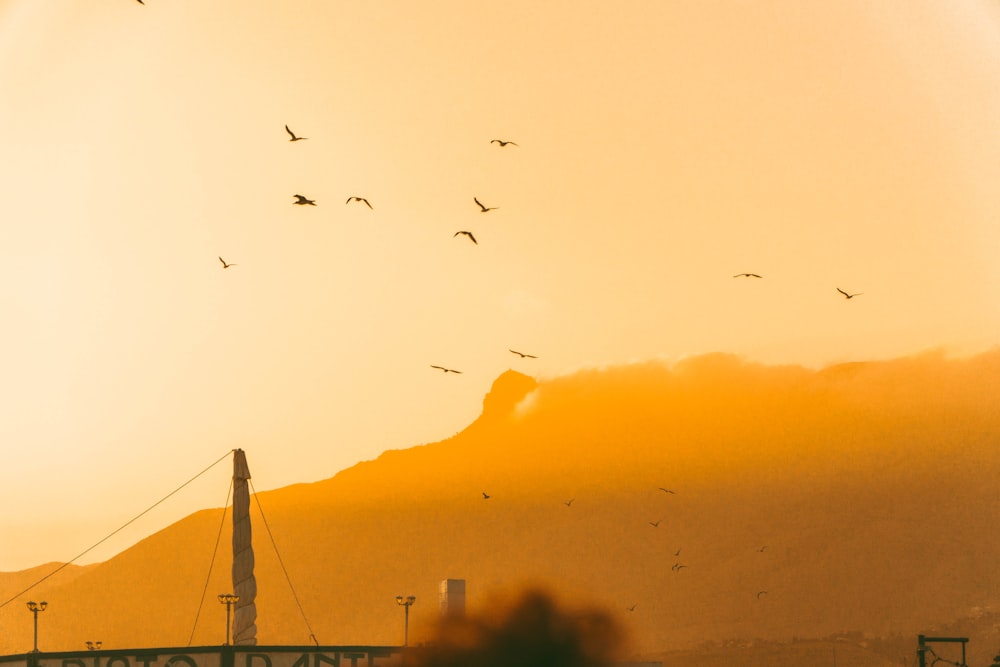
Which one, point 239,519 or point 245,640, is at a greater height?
point 239,519

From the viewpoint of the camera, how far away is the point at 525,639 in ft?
62.1

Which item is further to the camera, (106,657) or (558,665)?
(106,657)

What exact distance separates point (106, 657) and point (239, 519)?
60.8 feet

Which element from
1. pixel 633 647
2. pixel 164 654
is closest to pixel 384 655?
pixel 164 654

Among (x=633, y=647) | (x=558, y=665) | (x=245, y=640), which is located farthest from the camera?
(x=245, y=640)

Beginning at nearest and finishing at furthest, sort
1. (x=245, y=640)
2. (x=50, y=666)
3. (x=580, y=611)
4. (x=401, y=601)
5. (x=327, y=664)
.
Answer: (x=580, y=611) → (x=50, y=666) → (x=327, y=664) → (x=245, y=640) → (x=401, y=601)

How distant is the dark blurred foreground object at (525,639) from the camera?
18.4m

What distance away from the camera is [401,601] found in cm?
9762

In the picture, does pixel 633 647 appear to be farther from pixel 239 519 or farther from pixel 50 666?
pixel 239 519

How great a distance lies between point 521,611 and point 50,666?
181ft

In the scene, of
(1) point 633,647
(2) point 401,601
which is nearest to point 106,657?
(2) point 401,601

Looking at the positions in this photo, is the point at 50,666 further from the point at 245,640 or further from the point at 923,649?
the point at 923,649

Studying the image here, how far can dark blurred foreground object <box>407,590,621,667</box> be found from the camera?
18.4 metres

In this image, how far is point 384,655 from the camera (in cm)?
7150
